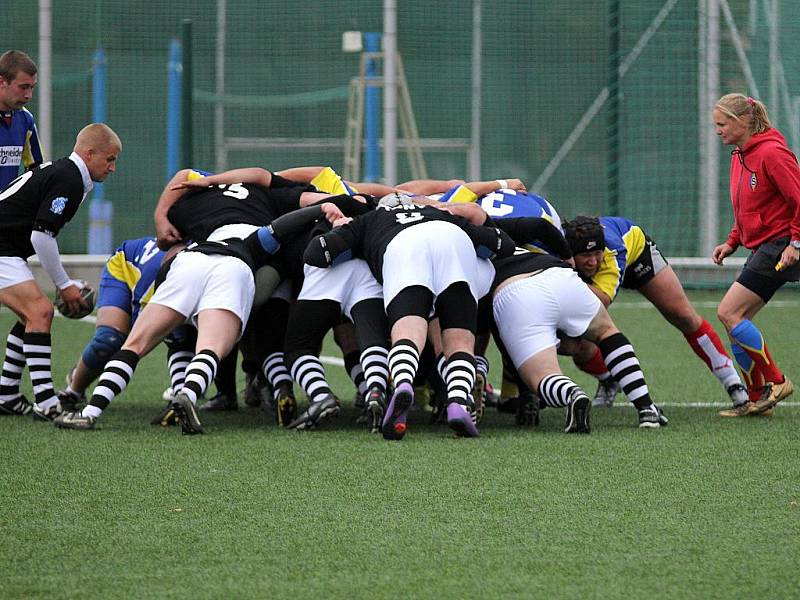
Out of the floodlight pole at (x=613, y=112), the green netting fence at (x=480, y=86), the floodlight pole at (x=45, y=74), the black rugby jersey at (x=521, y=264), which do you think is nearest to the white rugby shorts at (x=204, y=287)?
the black rugby jersey at (x=521, y=264)

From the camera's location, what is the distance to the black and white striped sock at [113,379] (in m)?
5.68

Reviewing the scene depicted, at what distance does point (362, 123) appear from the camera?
14188mm

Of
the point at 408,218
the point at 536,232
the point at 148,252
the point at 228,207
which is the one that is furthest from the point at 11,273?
the point at 536,232

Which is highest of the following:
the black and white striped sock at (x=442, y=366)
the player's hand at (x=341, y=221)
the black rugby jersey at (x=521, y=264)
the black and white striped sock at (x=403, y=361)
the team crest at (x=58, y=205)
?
the team crest at (x=58, y=205)

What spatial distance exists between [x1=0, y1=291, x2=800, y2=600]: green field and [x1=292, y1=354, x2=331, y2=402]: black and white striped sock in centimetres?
18

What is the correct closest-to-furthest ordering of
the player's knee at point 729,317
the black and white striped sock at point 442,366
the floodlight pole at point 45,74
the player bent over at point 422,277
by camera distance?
the player bent over at point 422,277
the black and white striped sock at point 442,366
the player's knee at point 729,317
the floodlight pole at point 45,74

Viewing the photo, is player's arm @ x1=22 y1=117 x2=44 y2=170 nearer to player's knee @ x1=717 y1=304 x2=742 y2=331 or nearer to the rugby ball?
the rugby ball

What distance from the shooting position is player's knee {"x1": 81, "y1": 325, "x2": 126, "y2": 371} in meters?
6.29

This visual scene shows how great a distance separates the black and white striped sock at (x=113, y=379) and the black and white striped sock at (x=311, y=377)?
711 mm

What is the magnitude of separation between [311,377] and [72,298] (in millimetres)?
1267

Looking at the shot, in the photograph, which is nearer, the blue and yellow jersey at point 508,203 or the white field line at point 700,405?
the blue and yellow jersey at point 508,203

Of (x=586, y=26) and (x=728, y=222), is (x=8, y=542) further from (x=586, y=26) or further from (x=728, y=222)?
(x=586, y=26)

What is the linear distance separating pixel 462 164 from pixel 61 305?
8.83 metres

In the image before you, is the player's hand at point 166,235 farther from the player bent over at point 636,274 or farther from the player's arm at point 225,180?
the player bent over at point 636,274
